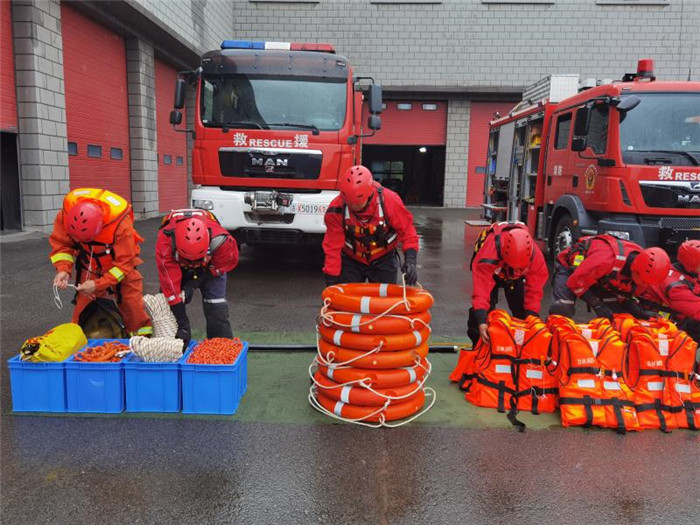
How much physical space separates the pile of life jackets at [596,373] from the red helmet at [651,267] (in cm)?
48

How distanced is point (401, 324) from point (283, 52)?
6.17m

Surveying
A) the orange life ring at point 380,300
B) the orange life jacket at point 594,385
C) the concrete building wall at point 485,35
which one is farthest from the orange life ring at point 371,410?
the concrete building wall at point 485,35

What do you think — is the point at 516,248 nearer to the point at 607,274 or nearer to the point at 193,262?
the point at 607,274

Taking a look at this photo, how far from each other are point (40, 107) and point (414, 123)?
16090 millimetres

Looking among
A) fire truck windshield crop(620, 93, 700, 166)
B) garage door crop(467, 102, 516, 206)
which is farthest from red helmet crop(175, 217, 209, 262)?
garage door crop(467, 102, 516, 206)

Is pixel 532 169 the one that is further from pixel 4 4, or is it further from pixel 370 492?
pixel 4 4

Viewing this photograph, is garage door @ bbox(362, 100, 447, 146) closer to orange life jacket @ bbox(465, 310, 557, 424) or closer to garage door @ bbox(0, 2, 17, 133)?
garage door @ bbox(0, 2, 17, 133)

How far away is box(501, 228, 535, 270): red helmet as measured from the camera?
4.30 metres

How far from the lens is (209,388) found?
394cm

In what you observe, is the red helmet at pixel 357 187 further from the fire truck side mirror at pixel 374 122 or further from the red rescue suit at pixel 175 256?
the fire truck side mirror at pixel 374 122

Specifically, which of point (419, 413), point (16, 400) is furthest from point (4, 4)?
point (419, 413)

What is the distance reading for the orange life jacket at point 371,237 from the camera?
4.60 metres

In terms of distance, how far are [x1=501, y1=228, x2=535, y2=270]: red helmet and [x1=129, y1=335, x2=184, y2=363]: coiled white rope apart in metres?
2.59

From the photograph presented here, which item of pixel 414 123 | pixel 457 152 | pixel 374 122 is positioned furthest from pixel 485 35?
pixel 374 122
